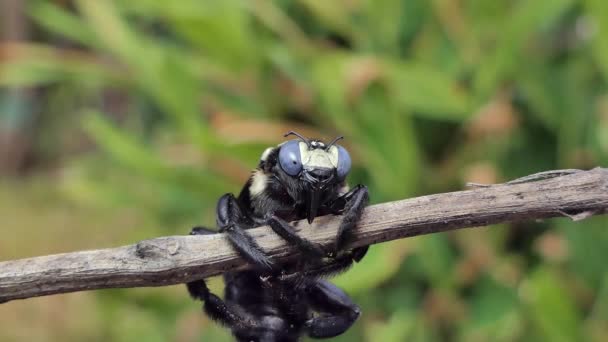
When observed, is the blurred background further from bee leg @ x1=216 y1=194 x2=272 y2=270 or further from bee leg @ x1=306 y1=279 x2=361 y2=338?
bee leg @ x1=216 y1=194 x2=272 y2=270

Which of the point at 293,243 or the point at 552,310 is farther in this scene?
the point at 552,310

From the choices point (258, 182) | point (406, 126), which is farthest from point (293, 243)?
point (406, 126)

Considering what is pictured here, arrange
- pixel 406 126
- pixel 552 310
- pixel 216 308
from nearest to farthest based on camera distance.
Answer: pixel 216 308
pixel 552 310
pixel 406 126

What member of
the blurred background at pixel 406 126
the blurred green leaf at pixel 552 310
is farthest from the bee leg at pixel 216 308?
the blurred green leaf at pixel 552 310

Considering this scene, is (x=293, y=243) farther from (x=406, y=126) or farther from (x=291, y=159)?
(x=406, y=126)

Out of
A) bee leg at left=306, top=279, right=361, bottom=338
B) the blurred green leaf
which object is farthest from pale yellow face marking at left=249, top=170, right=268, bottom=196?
the blurred green leaf

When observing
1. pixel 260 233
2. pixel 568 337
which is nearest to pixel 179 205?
pixel 568 337

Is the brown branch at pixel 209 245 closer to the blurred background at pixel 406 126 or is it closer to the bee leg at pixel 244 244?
the bee leg at pixel 244 244

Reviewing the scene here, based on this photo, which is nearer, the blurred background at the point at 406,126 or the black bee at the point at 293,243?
the black bee at the point at 293,243
